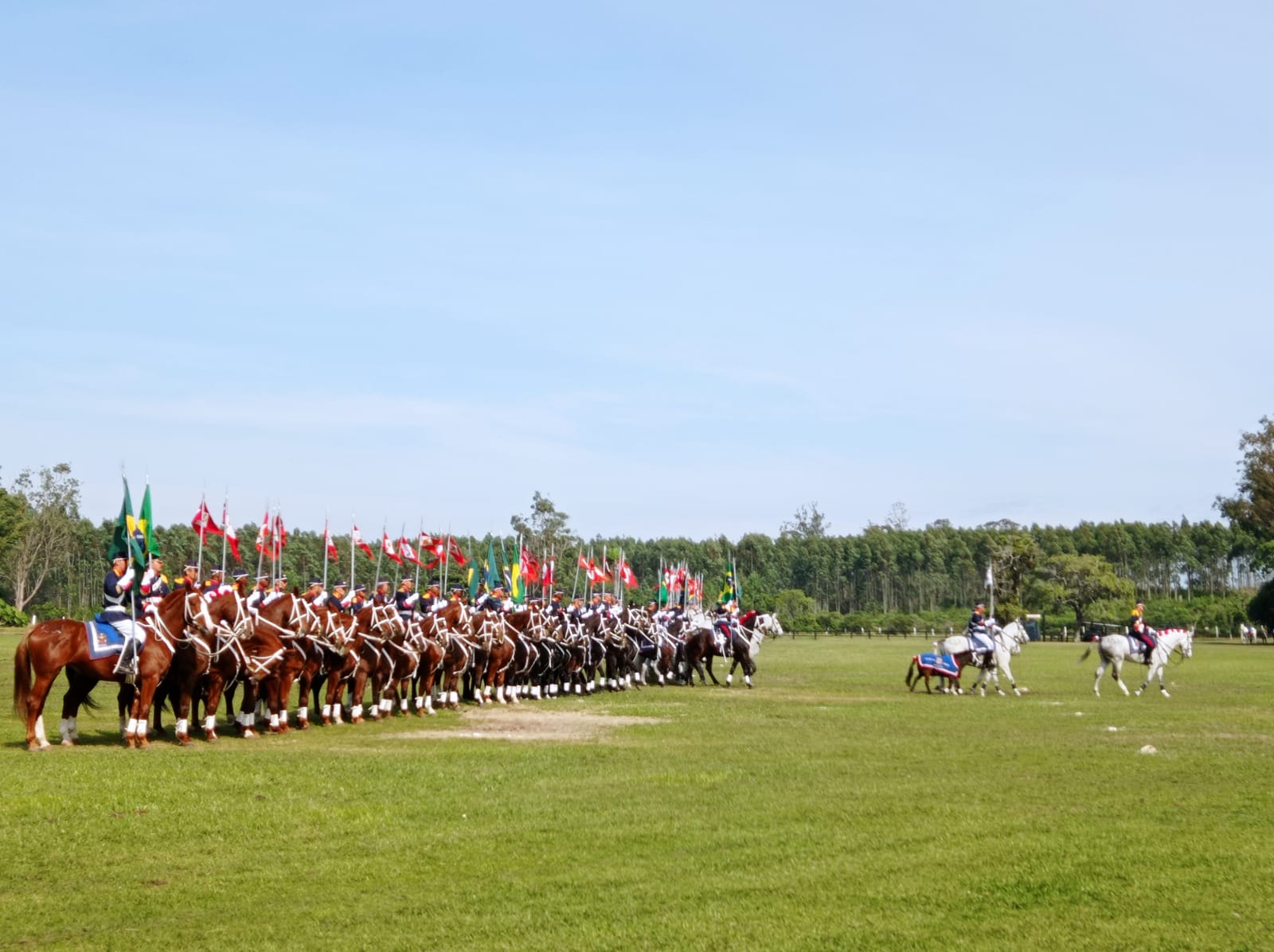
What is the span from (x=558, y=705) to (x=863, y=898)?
20232mm

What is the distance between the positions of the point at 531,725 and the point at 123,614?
838cm

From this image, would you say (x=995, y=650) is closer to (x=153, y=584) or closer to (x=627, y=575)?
(x=627, y=575)

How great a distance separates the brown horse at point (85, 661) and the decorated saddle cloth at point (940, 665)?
67.2 ft

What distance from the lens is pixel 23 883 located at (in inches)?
420

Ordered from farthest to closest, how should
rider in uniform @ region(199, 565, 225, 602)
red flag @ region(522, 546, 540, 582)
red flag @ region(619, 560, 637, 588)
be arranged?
red flag @ region(619, 560, 637, 588)
red flag @ region(522, 546, 540, 582)
rider in uniform @ region(199, 565, 225, 602)

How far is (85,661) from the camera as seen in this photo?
18359mm

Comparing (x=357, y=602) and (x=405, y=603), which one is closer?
(x=357, y=602)

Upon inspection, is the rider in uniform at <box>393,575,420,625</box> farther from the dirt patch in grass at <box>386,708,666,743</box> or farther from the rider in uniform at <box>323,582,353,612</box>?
the dirt patch in grass at <box>386,708,666,743</box>

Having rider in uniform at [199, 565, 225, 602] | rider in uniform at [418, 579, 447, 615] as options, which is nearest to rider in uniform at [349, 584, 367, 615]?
rider in uniform at [418, 579, 447, 615]

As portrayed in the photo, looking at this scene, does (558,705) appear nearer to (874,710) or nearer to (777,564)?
(874,710)

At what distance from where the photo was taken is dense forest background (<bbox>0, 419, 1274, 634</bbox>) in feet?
327

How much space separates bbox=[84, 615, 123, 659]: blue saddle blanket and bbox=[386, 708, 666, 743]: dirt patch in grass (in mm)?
4905

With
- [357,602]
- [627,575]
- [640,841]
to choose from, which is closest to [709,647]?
[627,575]

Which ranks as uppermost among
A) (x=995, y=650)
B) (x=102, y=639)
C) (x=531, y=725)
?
(x=102, y=639)
